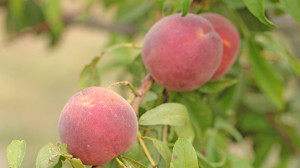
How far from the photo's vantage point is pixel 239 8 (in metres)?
0.91

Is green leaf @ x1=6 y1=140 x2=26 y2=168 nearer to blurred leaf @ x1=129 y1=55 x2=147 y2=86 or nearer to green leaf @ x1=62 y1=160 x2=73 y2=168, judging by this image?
green leaf @ x1=62 y1=160 x2=73 y2=168

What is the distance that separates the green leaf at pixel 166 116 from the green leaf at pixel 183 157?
8cm

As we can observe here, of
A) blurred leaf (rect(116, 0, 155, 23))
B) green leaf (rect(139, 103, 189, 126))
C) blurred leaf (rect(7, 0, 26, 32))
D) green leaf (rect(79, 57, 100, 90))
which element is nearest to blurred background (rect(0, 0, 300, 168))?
blurred leaf (rect(7, 0, 26, 32))

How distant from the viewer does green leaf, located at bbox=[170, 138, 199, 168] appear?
1.96ft

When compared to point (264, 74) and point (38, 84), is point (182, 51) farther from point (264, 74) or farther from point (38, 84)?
point (38, 84)

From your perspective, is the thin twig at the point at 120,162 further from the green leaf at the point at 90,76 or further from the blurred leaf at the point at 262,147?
the blurred leaf at the point at 262,147

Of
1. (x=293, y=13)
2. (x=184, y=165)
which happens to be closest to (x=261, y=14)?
(x=293, y=13)

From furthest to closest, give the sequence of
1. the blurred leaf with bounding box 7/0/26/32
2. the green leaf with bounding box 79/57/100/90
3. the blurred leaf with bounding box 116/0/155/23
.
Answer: the blurred leaf with bounding box 7/0/26/32, the blurred leaf with bounding box 116/0/155/23, the green leaf with bounding box 79/57/100/90

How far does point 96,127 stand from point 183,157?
0.44 ft

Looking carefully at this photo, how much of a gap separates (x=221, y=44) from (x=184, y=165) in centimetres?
24

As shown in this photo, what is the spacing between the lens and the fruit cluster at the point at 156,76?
573 mm

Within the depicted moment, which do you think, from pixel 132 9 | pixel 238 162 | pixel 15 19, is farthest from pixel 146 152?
pixel 15 19

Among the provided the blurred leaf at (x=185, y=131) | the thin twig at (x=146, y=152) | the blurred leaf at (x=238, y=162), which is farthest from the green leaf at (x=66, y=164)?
the blurred leaf at (x=238, y=162)

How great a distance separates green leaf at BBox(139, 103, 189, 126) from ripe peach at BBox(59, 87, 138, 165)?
0.07 meters
